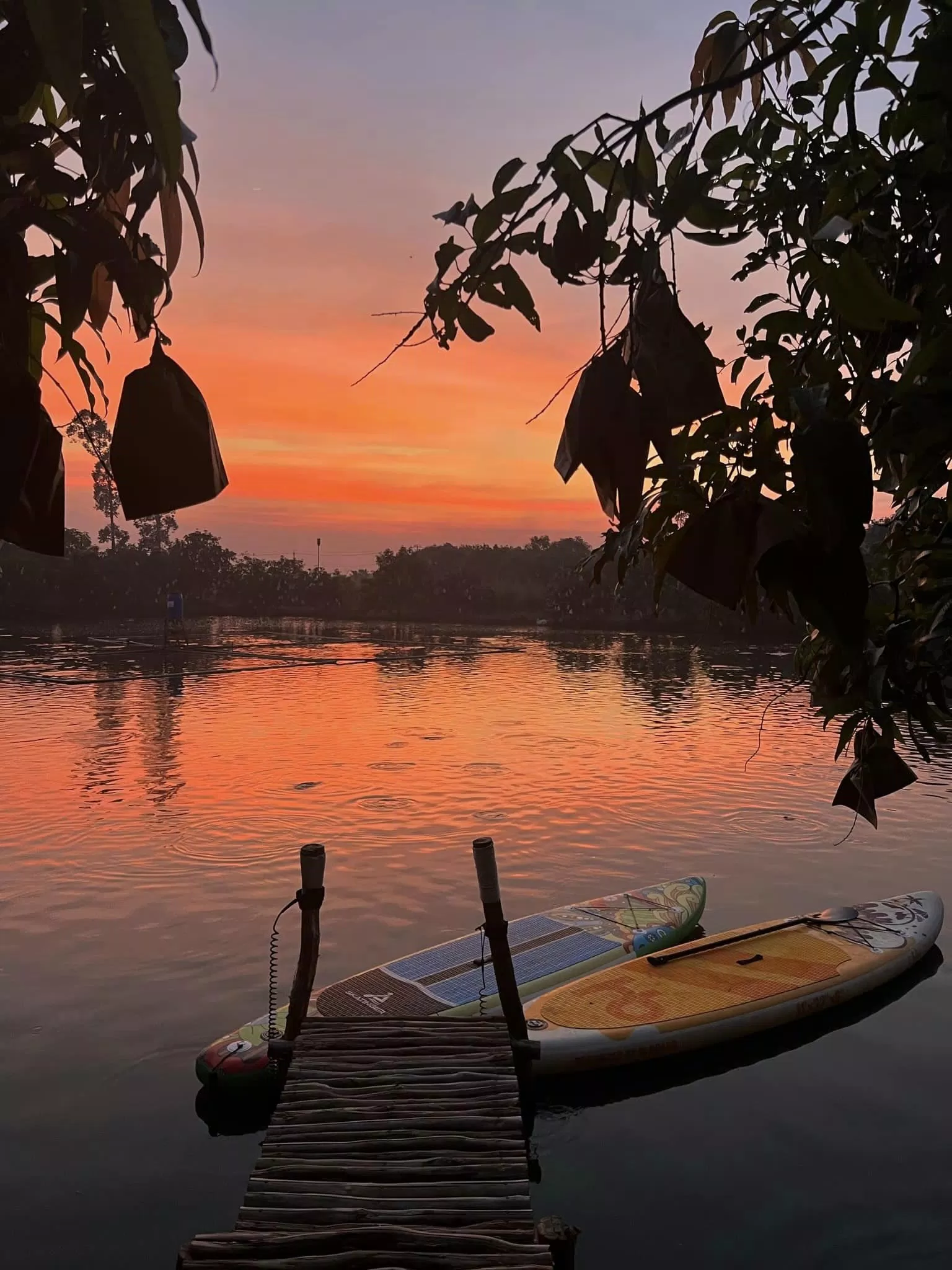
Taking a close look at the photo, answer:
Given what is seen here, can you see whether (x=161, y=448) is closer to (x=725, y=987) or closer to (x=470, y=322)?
(x=470, y=322)

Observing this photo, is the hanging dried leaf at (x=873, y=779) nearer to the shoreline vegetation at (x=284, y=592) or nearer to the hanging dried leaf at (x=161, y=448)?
the hanging dried leaf at (x=161, y=448)

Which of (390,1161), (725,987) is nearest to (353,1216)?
(390,1161)

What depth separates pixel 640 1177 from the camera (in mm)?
9070

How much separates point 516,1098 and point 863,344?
254 inches

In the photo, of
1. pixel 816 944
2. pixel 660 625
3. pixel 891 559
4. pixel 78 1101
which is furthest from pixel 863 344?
pixel 660 625

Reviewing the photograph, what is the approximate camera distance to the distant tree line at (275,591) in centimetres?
7775

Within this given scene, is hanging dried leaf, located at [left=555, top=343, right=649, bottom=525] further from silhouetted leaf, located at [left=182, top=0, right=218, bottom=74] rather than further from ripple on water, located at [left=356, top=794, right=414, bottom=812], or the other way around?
ripple on water, located at [left=356, top=794, right=414, bottom=812]

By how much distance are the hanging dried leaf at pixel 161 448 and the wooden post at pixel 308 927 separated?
25.1 feet

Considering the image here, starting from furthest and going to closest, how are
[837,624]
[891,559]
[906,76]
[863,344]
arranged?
[891,559]
[906,76]
[863,344]
[837,624]

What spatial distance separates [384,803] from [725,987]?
39.2 ft

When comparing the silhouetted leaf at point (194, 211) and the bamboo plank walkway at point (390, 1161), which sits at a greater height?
the silhouetted leaf at point (194, 211)

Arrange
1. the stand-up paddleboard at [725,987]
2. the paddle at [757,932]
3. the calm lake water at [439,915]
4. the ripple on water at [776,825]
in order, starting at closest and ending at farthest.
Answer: the calm lake water at [439,915] < the stand-up paddleboard at [725,987] < the paddle at [757,932] < the ripple on water at [776,825]

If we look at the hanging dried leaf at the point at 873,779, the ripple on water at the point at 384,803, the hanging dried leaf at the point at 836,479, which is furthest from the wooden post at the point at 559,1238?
the ripple on water at the point at 384,803

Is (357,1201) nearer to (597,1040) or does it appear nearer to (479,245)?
(597,1040)
